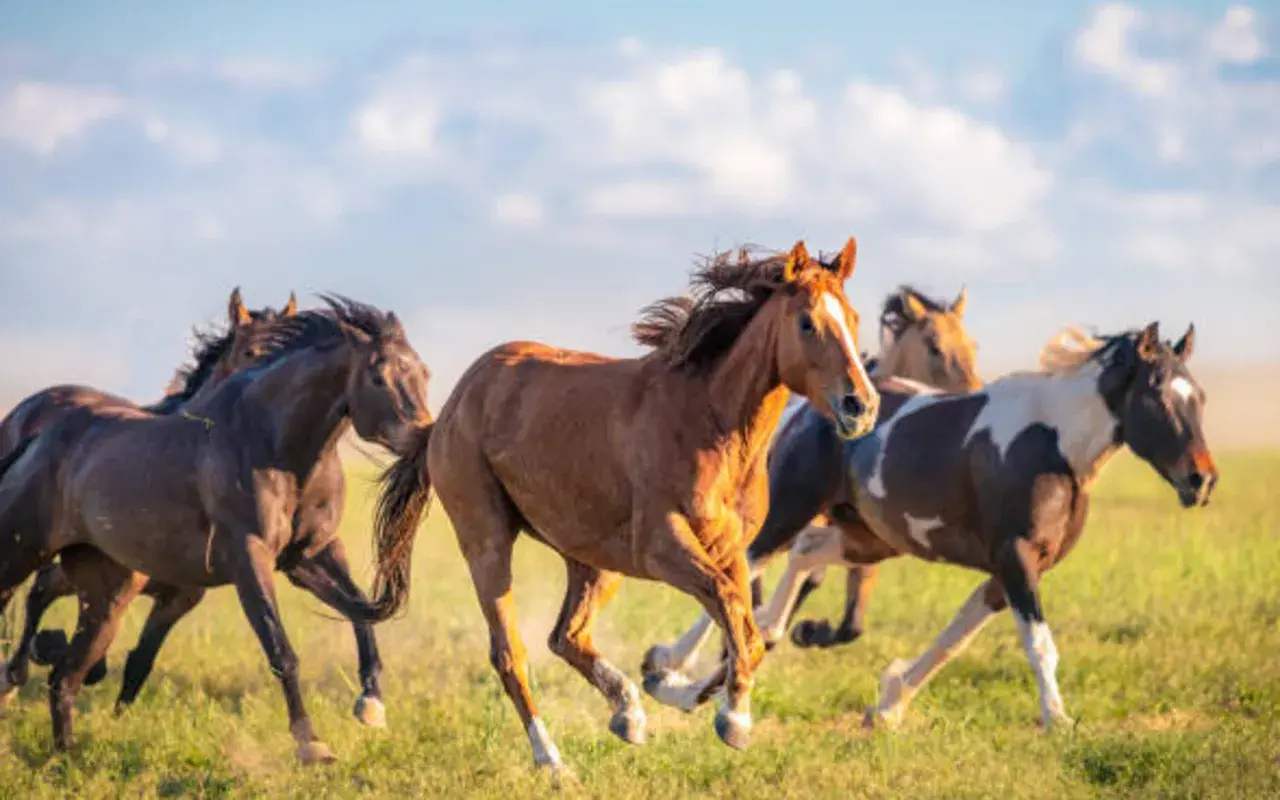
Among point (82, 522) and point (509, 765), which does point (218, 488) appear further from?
point (509, 765)

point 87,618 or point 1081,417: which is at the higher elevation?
point 1081,417

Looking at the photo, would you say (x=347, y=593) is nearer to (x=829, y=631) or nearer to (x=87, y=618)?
(x=87, y=618)

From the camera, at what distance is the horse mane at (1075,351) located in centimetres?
952

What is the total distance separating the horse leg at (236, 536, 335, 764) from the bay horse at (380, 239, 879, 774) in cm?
134

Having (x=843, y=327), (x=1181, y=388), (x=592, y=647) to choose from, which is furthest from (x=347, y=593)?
(x=1181, y=388)

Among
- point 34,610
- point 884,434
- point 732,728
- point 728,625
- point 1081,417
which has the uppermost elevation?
point 1081,417

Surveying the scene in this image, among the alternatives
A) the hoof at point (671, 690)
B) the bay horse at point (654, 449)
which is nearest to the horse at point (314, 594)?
the bay horse at point (654, 449)

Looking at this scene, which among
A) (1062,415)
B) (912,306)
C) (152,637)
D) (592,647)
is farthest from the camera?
(912,306)

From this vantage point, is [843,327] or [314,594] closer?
[843,327]

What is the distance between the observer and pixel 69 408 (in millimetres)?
10406

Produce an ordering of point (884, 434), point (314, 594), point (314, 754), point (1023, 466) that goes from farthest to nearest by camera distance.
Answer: point (884, 434) < point (314, 594) < point (1023, 466) < point (314, 754)

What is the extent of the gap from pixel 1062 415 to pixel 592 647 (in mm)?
3351

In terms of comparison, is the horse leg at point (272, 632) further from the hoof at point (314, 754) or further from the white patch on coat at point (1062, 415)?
the white patch on coat at point (1062, 415)

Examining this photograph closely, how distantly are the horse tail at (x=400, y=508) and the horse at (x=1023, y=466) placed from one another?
2629 millimetres
